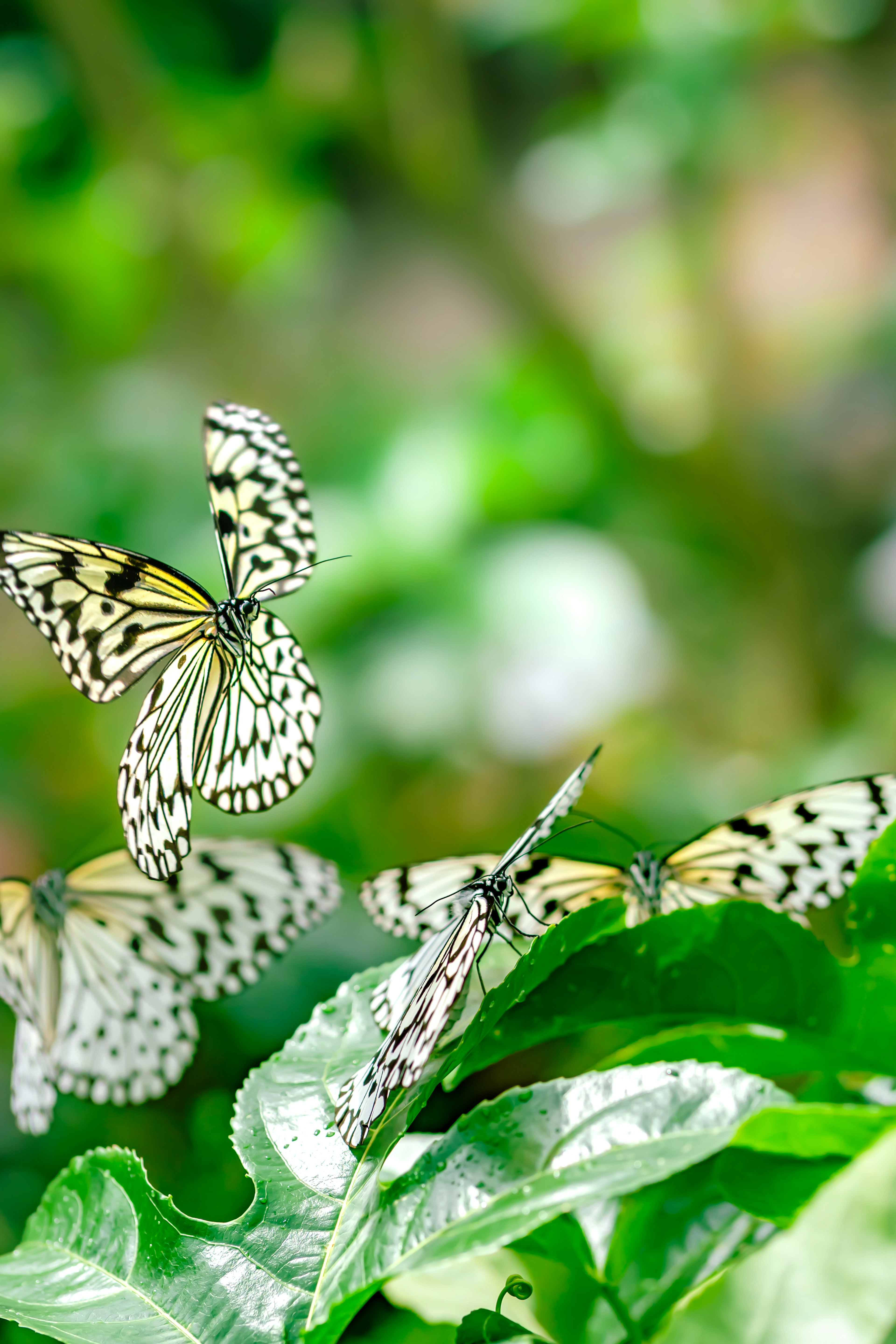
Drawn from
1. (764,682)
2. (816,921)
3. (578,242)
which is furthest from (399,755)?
(578,242)

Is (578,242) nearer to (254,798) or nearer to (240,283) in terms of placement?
(240,283)

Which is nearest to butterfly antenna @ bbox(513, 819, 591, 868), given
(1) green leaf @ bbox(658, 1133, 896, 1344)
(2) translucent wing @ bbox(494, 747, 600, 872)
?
(2) translucent wing @ bbox(494, 747, 600, 872)

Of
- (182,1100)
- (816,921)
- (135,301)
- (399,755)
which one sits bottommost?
(182,1100)

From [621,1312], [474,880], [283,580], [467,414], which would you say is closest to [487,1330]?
[621,1312]

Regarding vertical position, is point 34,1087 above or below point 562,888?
below

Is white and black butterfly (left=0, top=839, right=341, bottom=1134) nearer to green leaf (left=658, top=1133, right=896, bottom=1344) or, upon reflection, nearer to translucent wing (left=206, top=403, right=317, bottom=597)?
translucent wing (left=206, top=403, right=317, bottom=597)

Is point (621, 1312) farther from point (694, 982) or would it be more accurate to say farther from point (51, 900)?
point (51, 900)
